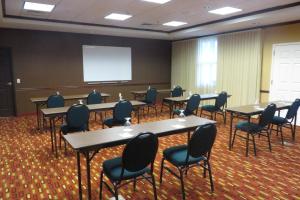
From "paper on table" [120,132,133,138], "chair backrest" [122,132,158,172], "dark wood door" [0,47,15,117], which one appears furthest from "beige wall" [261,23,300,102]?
"dark wood door" [0,47,15,117]

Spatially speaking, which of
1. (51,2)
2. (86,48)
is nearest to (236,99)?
(86,48)

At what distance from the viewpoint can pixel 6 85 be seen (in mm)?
7125

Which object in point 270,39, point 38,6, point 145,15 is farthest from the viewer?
point 270,39

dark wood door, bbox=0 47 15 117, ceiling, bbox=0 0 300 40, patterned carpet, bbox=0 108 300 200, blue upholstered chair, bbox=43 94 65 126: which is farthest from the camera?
dark wood door, bbox=0 47 15 117

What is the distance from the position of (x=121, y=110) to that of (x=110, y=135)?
73.0 inches

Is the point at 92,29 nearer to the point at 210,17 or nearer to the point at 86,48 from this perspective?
the point at 86,48

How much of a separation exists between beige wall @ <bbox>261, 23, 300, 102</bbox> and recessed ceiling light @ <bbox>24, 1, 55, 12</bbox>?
555 cm

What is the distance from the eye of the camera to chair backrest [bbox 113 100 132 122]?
177 inches

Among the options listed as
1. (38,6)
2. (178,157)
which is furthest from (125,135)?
(38,6)

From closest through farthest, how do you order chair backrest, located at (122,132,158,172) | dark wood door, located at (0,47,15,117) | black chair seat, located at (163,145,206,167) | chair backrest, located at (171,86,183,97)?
chair backrest, located at (122,132,158,172), black chair seat, located at (163,145,206,167), dark wood door, located at (0,47,15,117), chair backrest, located at (171,86,183,97)

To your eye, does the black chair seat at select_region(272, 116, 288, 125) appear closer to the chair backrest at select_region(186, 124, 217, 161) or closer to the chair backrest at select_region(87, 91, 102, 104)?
the chair backrest at select_region(186, 124, 217, 161)

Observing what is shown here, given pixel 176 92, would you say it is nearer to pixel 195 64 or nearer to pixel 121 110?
pixel 195 64

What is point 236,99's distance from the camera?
7.50 meters

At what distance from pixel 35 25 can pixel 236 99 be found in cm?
620
